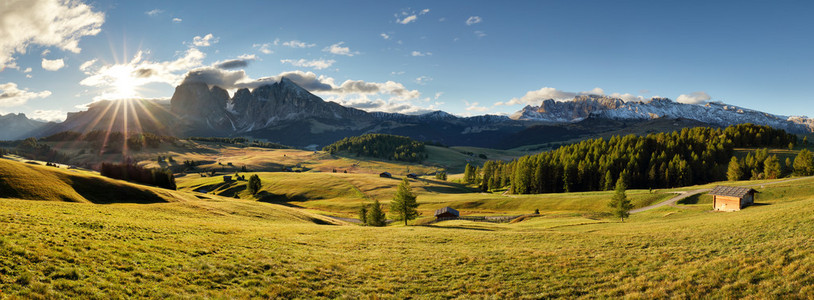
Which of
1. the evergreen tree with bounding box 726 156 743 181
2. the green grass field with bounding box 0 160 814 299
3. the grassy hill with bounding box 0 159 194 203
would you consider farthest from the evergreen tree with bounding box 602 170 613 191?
the grassy hill with bounding box 0 159 194 203

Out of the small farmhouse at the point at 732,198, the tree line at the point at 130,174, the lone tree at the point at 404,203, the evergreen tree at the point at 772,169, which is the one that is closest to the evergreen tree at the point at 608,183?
the evergreen tree at the point at 772,169

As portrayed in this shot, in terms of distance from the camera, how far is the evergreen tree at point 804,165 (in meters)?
111

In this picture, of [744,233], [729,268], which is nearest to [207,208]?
[729,268]

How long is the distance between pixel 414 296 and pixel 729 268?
18.2 metres

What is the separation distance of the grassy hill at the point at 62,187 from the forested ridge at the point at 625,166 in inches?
4987

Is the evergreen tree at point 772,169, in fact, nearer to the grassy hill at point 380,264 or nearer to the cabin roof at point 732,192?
the cabin roof at point 732,192

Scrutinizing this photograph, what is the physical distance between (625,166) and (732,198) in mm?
88084

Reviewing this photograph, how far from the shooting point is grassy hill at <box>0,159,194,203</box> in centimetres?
4049

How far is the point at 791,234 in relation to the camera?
25.4 meters

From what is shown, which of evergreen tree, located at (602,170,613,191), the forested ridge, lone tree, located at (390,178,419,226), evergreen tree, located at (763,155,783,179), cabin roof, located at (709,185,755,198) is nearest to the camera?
cabin roof, located at (709,185,755,198)

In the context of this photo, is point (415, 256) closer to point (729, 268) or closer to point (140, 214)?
point (729, 268)

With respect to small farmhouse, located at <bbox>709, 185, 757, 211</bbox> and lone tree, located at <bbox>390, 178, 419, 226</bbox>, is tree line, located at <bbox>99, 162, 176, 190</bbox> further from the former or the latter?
small farmhouse, located at <bbox>709, 185, 757, 211</bbox>

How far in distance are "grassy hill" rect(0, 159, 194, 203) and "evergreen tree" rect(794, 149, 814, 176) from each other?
18120 centimetres

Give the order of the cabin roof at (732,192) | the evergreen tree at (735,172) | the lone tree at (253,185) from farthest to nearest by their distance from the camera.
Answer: the lone tree at (253,185)
the evergreen tree at (735,172)
the cabin roof at (732,192)
